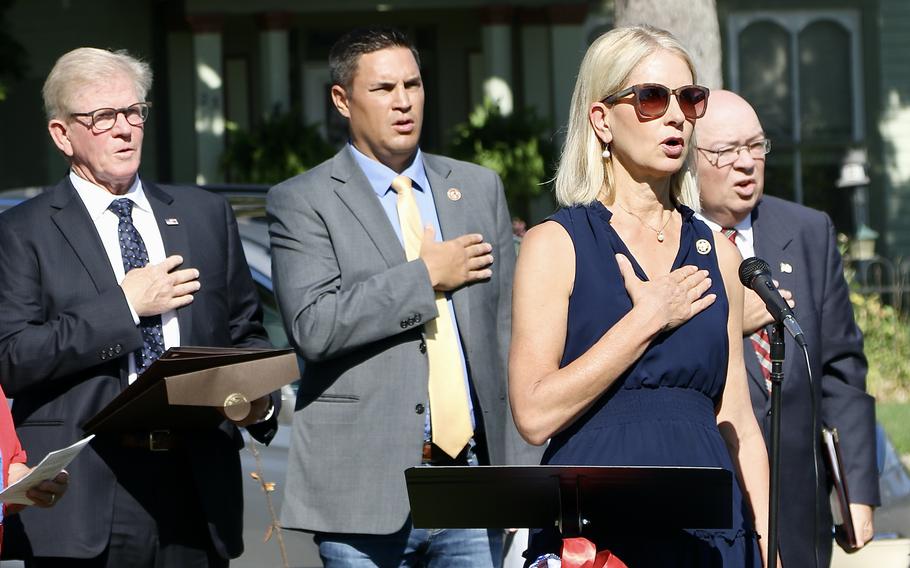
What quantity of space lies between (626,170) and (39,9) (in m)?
14.6

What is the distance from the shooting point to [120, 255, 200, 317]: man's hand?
379cm

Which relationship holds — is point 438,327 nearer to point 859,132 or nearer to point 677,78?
point 677,78

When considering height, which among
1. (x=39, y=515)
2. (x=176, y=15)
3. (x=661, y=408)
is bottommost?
(x=39, y=515)

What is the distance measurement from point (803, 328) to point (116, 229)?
2080 millimetres

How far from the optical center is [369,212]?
418 centimetres

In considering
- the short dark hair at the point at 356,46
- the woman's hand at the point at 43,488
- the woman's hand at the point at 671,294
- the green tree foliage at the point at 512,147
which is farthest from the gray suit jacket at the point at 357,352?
the green tree foliage at the point at 512,147

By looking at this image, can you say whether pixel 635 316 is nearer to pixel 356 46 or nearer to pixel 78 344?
pixel 78 344

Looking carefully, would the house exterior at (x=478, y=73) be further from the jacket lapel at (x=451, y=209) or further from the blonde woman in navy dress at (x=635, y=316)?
the blonde woman in navy dress at (x=635, y=316)

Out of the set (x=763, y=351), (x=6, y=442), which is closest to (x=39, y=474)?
(x=6, y=442)

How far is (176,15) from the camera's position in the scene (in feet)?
54.2

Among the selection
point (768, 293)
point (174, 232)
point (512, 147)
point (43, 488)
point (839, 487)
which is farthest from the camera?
point (512, 147)

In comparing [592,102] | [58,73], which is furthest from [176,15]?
[592,102]

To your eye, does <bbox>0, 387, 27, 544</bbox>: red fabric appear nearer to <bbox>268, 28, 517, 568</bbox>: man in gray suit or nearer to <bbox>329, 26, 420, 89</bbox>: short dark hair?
<bbox>268, 28, 517, 568</bbox>: man in gray suit

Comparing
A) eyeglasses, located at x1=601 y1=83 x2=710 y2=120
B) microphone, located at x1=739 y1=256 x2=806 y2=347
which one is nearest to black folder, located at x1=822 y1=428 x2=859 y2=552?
microphone, located at x1=739 y1=256 x2=806 y2=347
